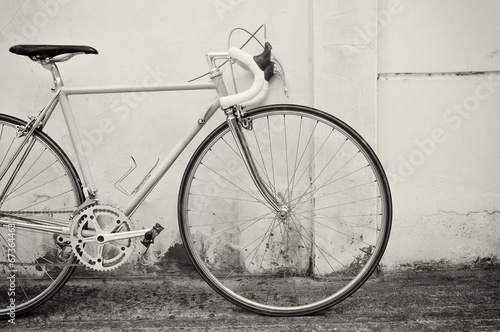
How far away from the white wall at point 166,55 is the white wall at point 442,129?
0.21m

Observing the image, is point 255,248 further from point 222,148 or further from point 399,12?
point 399,12

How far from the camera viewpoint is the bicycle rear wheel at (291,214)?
3879 millimetres

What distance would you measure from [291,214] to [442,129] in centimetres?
111

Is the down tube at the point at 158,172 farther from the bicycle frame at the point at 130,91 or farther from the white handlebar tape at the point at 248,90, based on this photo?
the white handlebar tape at the point at 248,90

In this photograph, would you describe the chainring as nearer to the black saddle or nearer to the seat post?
the seat post

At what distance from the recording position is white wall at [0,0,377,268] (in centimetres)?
381

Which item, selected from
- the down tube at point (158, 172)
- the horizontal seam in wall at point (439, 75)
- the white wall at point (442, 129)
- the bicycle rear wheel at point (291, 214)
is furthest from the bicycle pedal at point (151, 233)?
the horizontal seam in wall at point (439, 75)

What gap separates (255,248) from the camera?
13.4ft

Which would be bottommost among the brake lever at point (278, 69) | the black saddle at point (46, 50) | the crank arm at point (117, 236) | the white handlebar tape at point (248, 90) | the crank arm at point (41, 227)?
the crank arm at point (117, 236)

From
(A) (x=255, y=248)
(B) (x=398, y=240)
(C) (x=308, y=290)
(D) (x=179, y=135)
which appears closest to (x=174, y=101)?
(D) (x=179, y=135)

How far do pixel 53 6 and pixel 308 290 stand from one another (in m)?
2.34

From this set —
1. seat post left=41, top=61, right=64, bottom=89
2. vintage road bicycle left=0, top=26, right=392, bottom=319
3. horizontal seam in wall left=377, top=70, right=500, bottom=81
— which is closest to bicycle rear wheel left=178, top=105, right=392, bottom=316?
vintage road bicycle left=0, top=26, right=392, bottom=319

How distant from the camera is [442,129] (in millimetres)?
3979

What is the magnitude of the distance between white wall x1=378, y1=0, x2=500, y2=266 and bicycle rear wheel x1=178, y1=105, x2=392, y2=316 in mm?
267
